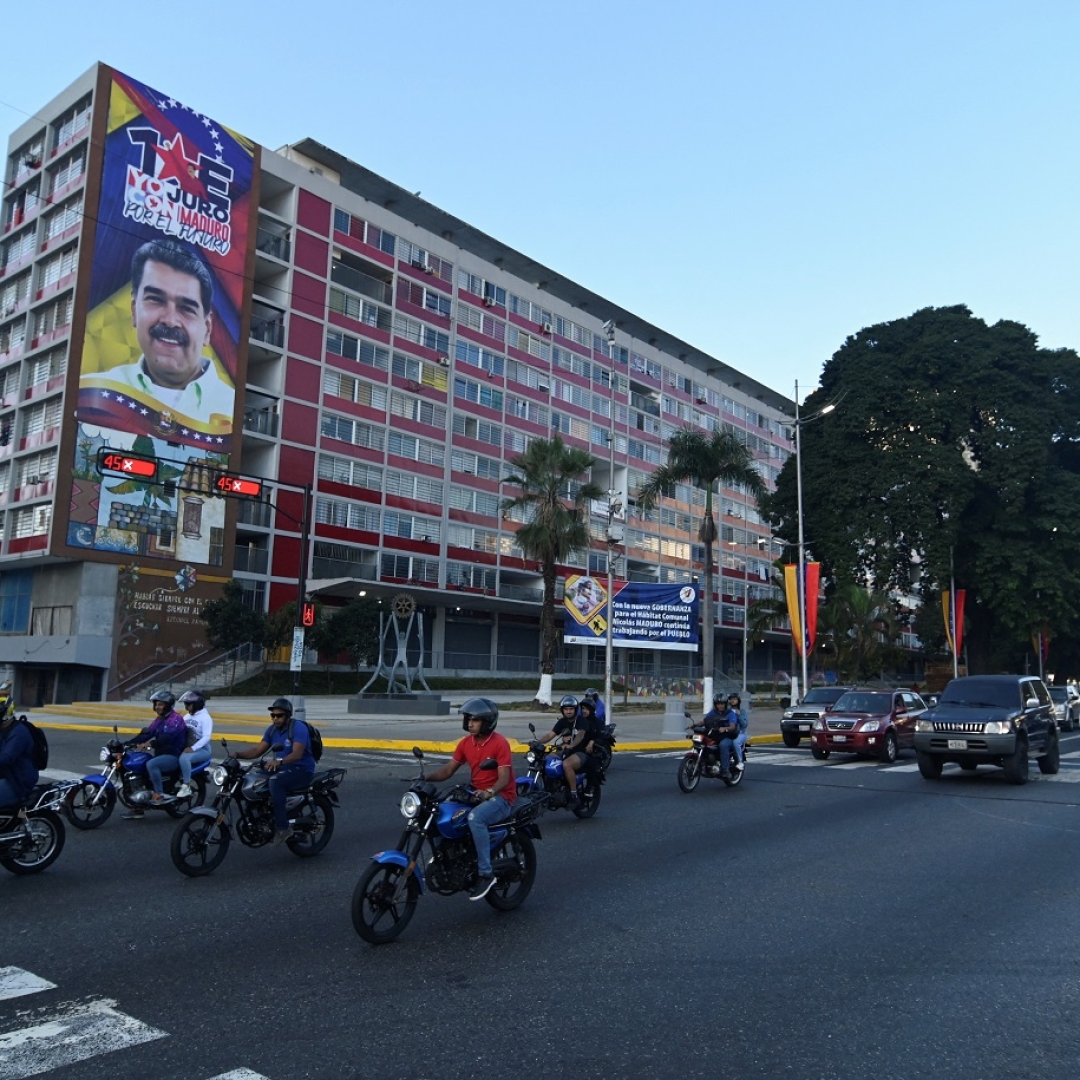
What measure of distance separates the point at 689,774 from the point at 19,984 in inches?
446

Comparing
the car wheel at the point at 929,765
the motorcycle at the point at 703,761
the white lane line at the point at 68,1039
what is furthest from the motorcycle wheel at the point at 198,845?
the car wheel at the point at 929,765

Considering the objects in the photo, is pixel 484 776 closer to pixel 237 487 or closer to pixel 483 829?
pixel 483 829

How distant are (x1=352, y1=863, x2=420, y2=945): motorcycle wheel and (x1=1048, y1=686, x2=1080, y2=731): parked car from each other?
110 feet

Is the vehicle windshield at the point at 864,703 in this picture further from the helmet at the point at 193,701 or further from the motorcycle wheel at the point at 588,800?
the helmet at the point at 193,701

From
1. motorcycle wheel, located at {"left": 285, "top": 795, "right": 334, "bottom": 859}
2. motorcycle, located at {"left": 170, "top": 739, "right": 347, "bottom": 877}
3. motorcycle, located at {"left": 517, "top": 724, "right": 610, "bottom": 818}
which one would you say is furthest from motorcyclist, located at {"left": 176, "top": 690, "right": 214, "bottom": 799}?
motorcycle, located at {"left": 517, "top": 724, "right": 610, "bottom": 818}

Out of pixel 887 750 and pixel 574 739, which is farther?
pixel 887 750

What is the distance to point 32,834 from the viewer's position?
27.7 feet

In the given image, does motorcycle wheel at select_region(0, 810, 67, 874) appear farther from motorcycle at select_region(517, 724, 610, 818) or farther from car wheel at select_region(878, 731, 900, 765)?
car wheel at select_region(878, 731, 900, 765)

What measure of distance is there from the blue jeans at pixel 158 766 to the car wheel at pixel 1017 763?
13.8 m

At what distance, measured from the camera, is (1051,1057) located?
4.76 metres

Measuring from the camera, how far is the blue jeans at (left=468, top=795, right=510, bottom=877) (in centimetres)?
692

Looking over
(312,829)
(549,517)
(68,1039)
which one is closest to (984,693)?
(312,829)

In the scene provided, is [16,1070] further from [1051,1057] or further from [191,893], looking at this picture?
[1051,1057]

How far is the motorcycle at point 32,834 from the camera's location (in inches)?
326
